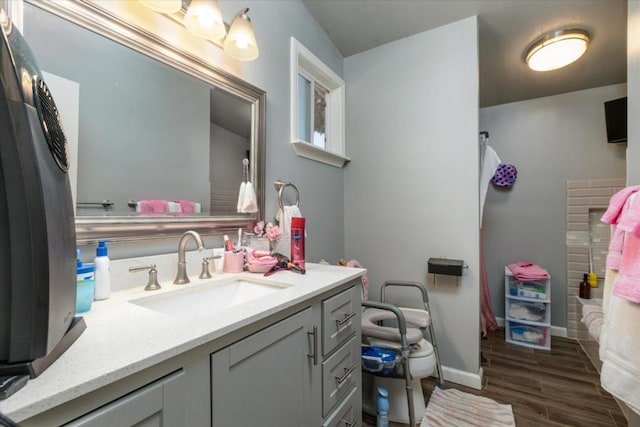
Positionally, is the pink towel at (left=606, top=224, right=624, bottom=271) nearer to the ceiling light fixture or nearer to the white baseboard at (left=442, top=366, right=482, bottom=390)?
the white baseboard at (left=442, top=366, right=482, bottom=390)

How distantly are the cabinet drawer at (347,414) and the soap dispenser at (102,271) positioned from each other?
2.97ft

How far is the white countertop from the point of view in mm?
397

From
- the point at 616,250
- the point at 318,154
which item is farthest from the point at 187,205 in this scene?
the point at 616,250

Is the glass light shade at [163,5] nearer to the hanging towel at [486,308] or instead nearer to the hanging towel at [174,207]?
the hanging towel at [174,207]

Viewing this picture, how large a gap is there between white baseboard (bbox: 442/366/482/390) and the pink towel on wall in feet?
6.71

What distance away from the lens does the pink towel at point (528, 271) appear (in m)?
2.57

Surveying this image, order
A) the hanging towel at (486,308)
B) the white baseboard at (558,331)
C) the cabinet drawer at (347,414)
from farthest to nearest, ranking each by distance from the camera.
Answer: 1. the hanging towel at (486,308)
2. the white baseboard at (558,331)
3. the cabinet drawer at (347,414)

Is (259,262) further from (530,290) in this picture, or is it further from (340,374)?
(530,290)

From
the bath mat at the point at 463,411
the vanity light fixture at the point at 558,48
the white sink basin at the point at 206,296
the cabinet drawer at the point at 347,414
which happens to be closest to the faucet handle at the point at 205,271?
the white sink basin at the point at 206,296

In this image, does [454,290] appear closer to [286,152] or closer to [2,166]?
[286,152]

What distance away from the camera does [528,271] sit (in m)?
2.65

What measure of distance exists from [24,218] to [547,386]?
9.22 feet

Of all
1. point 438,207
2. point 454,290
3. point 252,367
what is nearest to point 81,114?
point 252,367

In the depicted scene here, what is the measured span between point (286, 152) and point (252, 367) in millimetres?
1297
